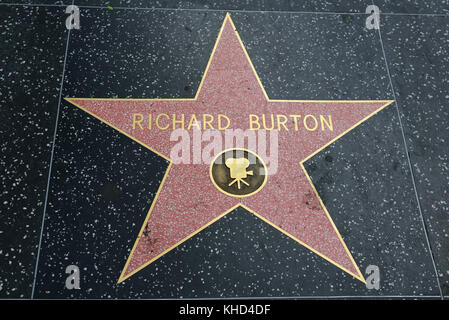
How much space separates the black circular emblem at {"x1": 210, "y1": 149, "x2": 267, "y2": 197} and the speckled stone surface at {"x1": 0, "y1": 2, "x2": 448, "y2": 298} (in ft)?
0.39

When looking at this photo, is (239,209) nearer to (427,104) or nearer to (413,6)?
(427,104)

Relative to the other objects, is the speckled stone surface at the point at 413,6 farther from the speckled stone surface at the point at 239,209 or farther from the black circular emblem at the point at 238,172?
the black circular emblem at the point at 238,172

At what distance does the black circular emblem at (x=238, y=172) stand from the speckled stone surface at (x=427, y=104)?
769 mm

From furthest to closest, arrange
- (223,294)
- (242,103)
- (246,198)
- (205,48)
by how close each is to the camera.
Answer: (205,48) < (242,103) < (246,198) < (223,294)

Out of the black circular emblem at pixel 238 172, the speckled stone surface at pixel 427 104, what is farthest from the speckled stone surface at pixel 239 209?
the black circular emblem at pixel 238 172

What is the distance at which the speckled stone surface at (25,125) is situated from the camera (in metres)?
1.58

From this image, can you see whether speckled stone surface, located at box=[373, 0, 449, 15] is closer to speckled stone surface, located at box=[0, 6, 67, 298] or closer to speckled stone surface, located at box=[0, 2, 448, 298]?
speckled stone surface, located at box=[0, 2, 448, 298]

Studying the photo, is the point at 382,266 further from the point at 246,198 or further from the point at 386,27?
the point at 386,27

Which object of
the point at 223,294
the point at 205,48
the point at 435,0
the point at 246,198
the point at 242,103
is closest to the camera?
the point at 223,294

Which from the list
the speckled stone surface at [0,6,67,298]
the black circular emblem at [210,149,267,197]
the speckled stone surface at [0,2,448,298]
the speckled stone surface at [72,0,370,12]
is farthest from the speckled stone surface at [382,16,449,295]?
the speckled stone surface at [0,6,67,298]

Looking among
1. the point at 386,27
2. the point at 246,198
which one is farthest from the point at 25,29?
the point at 386,27

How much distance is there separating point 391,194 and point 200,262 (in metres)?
0.95

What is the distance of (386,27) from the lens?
213 centimetres

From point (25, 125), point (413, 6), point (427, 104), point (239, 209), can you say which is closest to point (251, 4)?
point (413, 6)
